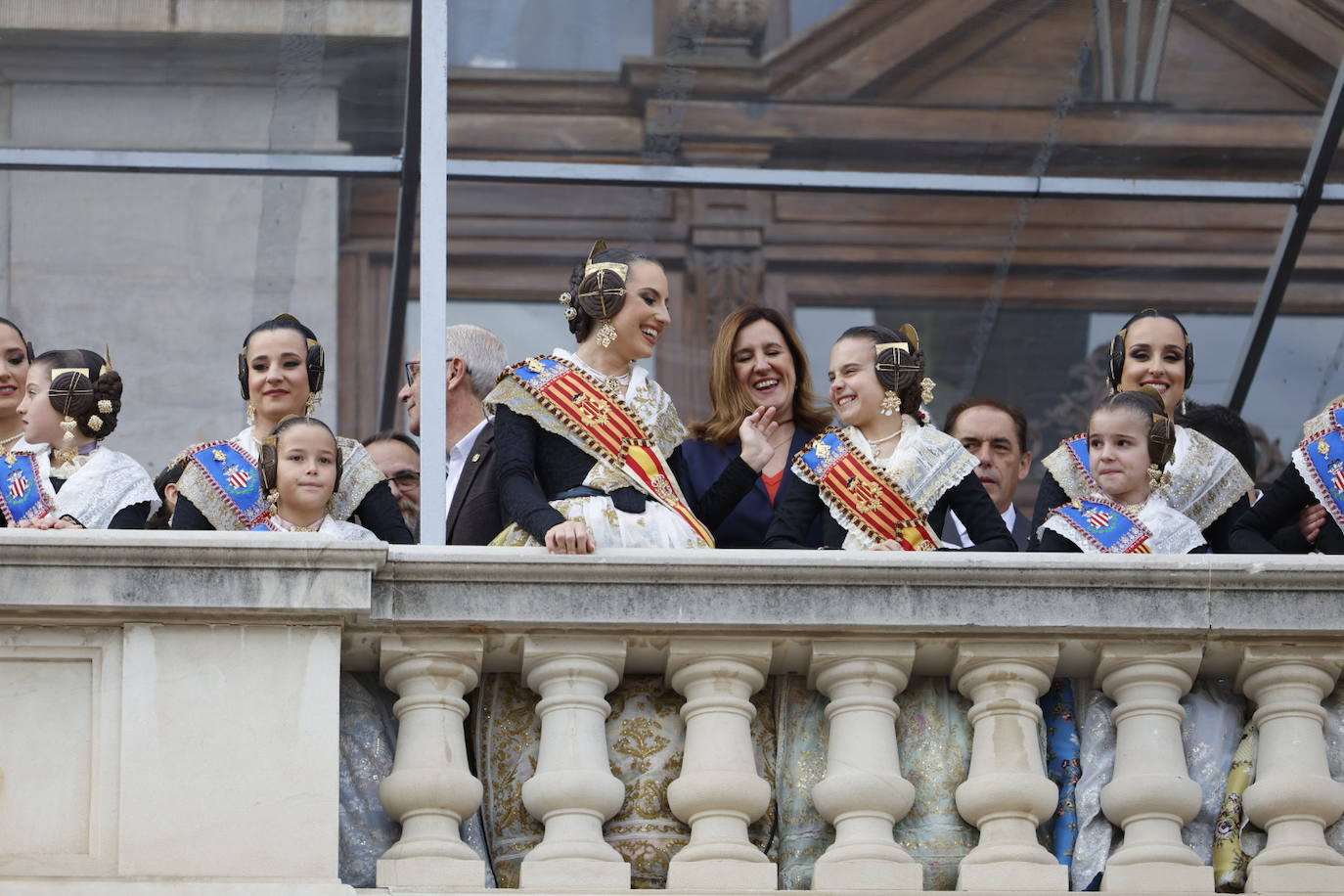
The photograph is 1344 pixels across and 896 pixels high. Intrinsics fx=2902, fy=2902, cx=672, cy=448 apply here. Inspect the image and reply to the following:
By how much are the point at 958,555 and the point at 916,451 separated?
3.00 ft

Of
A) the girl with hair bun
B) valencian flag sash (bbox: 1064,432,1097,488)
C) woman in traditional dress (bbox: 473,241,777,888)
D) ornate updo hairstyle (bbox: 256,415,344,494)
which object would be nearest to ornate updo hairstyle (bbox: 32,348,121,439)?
the girl with hair bun

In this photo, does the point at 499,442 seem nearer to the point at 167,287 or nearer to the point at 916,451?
the point at 916,451

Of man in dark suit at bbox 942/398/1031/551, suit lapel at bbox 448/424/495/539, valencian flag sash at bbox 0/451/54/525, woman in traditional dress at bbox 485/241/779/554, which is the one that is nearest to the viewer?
woman in traditional dress at bbox 485/241/779/554

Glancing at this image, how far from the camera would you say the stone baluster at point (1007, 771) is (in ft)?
20.1

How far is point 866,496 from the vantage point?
7109 millimetres

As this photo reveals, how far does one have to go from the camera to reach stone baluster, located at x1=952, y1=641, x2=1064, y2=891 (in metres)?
6.12

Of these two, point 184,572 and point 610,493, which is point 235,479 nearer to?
point 610,493

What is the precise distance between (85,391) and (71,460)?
8.4 inches

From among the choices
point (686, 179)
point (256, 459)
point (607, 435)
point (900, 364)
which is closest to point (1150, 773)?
point (900, 364)

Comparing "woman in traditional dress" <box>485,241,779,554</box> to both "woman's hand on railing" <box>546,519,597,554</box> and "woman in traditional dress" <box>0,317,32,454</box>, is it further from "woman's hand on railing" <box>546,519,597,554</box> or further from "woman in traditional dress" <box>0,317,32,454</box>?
"woman in traditional dress" <box>0,317,32,454</box>

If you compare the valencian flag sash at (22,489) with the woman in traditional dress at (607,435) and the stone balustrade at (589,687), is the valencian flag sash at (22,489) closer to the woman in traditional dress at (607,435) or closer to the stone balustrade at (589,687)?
the woman in traditional dress at (607,435)

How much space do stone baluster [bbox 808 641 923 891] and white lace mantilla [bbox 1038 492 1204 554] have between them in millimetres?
1005

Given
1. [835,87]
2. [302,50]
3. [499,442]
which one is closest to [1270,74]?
[835,87]

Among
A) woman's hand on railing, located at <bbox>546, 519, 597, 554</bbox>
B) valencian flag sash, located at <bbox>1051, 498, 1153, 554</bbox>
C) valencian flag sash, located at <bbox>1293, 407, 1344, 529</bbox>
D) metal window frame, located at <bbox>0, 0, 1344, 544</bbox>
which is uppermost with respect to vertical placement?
metal window frame, located at <bbox>0, 0, 1344, 544</bbox>
